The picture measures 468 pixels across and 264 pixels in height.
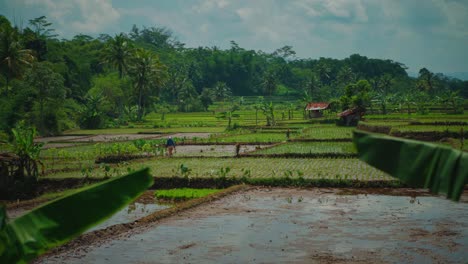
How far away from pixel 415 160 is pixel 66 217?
200 cm

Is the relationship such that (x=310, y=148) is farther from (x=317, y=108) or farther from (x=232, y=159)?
(x=317, y=108)

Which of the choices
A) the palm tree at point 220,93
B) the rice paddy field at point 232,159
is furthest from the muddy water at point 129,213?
the palm tree at point 220,93

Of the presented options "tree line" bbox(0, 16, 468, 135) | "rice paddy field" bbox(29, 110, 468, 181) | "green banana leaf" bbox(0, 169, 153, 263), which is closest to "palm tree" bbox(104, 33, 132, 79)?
"tree line" bbox(0, 16, 468, 135)

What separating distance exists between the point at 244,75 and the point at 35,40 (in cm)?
5419

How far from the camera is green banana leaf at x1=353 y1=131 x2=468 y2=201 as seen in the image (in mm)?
3062

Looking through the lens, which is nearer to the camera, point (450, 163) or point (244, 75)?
point (450, 163)

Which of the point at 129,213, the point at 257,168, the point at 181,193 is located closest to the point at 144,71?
the point at 257,168

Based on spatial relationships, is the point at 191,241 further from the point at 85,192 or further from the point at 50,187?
the point at 50,187

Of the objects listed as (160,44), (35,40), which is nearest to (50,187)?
(35,40)

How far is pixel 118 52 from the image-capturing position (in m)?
60.4

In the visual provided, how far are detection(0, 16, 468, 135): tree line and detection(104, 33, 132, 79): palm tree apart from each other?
0.36 ft

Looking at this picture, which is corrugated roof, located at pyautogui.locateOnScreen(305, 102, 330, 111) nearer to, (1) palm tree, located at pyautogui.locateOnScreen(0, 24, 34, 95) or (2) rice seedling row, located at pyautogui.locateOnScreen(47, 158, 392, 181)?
(1) palm tree, located at pyautogui.locateOnScreen(0, 24, 34, 95)

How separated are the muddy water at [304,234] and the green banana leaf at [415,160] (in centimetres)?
586

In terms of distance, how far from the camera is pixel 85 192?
112 inches
